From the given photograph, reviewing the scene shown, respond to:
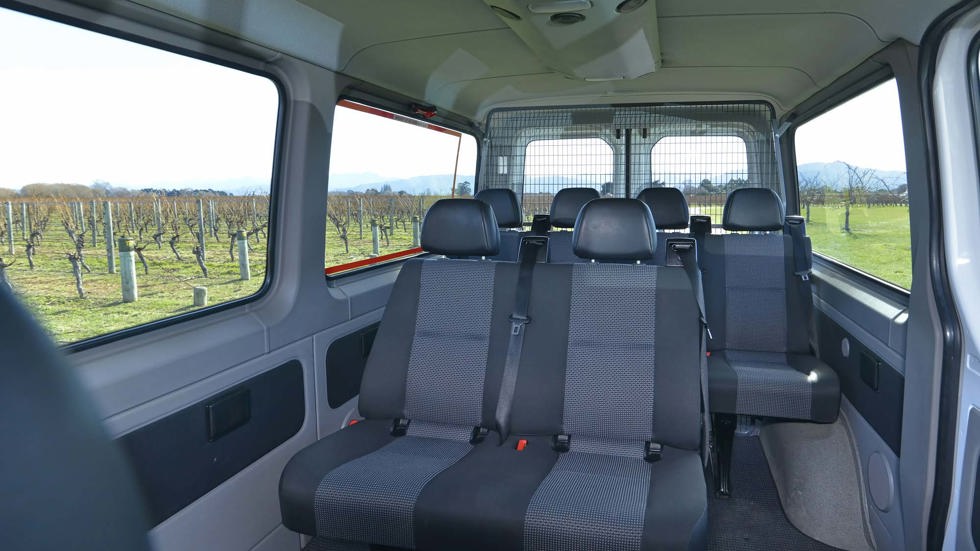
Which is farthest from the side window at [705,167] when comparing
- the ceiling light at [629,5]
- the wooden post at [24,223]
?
the wooden post at [24,223]

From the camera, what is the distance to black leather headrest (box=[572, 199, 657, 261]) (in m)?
2.74

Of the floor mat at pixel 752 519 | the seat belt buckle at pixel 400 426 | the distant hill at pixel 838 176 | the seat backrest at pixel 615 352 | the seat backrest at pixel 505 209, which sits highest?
the distant hill at pixel 838 176

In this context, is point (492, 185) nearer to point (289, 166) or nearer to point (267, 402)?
point (289, 166)

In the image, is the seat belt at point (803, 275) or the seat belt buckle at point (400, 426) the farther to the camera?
the seat belt at point (803, 275)

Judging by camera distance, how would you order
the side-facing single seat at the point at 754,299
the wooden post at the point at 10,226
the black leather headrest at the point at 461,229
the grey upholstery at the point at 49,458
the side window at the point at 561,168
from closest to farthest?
the grey upholstery at the point at 49,458 → the wooden post at the point at 10,226 → the black leather headrest at the point at 461,229 → the side-facing single seat at the point at 754,299 → the side window at the point at 561,168

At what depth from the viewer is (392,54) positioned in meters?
3.18

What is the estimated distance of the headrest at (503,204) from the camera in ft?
15.9

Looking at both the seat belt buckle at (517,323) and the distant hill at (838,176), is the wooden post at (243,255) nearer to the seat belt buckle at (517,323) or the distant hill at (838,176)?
the seat belt buckle at (517,323)

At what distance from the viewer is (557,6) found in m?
2.60

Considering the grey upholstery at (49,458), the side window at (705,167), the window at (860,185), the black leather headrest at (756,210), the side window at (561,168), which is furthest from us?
the side window at (561,168)

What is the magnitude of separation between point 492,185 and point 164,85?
3.47 metres

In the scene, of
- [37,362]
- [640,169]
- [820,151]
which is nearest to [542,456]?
[37,362]

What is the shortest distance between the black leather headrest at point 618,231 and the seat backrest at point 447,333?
0.34 metres

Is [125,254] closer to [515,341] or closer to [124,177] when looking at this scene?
[124,177]
